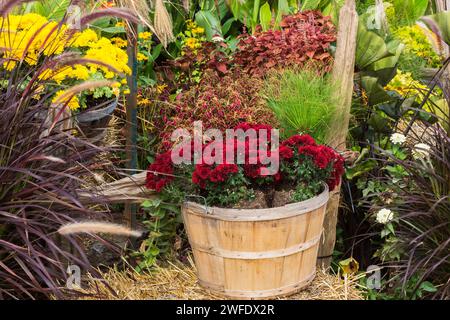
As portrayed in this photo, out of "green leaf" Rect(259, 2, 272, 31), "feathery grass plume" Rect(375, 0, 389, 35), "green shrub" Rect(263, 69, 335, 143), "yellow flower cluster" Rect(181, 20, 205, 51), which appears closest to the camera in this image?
"green shrub" Rect(263, 69, 335, 143)

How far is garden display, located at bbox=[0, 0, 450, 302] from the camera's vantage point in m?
3.73

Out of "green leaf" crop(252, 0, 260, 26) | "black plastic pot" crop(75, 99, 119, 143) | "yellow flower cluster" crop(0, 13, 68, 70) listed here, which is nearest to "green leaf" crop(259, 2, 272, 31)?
"green leaf" crop(252, 0, 260, 26)

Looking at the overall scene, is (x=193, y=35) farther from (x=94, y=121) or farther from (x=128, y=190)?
(x=128, y=190)

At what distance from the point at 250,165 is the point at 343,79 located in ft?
3.12

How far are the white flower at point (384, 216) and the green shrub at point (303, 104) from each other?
22.9 inches

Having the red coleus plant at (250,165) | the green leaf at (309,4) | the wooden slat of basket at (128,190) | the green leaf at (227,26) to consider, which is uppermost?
the green leaf at (309,4)

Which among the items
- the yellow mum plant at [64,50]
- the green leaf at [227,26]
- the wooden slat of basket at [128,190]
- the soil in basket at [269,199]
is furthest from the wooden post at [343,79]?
the green leaf at [227,26]

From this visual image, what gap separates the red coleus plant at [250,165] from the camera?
3.88 metres

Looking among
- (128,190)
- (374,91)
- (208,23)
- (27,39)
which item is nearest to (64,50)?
(27,39)

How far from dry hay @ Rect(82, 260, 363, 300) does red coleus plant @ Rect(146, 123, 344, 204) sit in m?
0.55

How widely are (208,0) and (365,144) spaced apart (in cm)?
215

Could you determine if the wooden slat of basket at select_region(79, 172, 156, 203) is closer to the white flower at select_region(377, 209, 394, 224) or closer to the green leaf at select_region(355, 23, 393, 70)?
the white flower at select_region(377, 209, 394, 224)

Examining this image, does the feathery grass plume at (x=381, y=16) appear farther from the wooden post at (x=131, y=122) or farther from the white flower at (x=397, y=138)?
the wooden post at (x=131, y=122)

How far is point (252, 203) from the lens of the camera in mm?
3900
